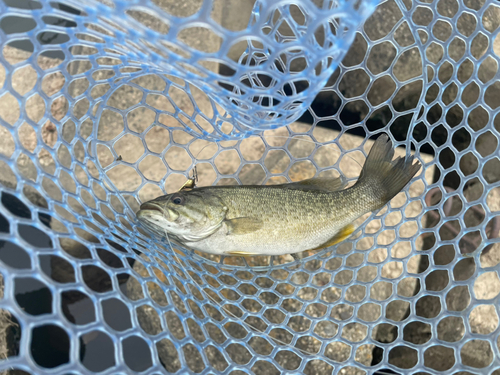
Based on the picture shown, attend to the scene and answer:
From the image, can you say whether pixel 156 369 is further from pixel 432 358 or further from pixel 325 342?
pixel 432 358

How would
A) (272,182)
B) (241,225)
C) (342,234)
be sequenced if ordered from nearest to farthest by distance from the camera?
(241,225) < (342,234) < (272,182)

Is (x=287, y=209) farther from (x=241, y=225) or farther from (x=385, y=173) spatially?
(x=385, y=173)

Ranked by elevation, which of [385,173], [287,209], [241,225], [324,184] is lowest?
[241,225]

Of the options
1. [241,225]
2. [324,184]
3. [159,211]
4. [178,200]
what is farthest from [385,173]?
[159,211]

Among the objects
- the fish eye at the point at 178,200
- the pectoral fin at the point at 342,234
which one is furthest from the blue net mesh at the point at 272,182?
the fish eye at the point at 178,200

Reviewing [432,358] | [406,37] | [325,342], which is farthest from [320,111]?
[432,358]

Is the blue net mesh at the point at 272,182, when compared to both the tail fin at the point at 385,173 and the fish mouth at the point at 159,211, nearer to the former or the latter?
the fish mouth at the point at 159,211

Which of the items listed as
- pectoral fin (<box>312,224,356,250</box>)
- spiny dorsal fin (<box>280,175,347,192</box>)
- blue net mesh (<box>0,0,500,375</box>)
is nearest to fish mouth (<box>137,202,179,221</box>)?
blue net mesh (<box>0,0,500,375</box>)
